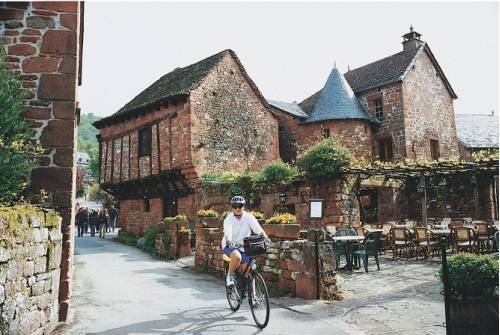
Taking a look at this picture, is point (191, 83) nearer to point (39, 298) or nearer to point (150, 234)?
point (150, 234)

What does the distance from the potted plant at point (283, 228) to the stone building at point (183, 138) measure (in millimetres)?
9212

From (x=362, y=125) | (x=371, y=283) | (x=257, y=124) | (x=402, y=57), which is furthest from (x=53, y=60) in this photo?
(x=402, y=57)

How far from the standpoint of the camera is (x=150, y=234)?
1719 centimetres

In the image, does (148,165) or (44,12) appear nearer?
(44,12)

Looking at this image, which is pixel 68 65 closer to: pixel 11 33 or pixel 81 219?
pixel 11 33

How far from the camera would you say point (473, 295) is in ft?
13.8

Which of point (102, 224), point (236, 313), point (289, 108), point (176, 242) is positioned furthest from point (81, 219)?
point (236, 313)

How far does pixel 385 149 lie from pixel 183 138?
39.6ft

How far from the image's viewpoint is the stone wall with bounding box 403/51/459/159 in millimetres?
22844

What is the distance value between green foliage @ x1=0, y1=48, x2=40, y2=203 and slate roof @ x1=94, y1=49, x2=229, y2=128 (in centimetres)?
1135

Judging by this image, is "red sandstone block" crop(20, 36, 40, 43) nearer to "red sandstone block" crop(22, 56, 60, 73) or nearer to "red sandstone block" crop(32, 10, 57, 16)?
"red sandstone block" crop(22, 56, 60, 73)

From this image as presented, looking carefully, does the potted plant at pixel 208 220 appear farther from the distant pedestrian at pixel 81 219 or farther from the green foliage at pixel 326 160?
the distant pedestrian at pixel 81 219

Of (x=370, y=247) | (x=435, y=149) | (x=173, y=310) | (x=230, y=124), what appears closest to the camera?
(x=173, y=310)

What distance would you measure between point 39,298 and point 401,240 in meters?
9.38
